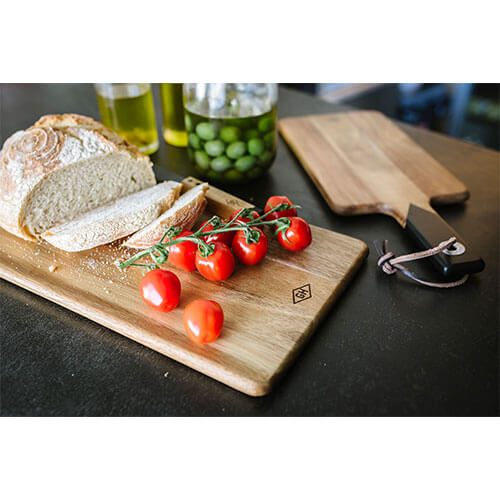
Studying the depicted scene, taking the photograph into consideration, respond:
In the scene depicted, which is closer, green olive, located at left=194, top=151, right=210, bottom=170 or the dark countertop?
the dark countertop

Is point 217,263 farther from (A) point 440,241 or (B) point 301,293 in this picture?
(A) point 440,241

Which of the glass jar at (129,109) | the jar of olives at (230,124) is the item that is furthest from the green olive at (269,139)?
the glass jar at (129,109)

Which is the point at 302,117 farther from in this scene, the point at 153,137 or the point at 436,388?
the point at 436,388

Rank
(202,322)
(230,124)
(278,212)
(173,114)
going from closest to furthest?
(202,322), (278,212), (230,124), (173,114)

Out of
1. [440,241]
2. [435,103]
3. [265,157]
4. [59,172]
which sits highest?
[59,172]

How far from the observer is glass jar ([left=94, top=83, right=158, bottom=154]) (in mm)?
1902

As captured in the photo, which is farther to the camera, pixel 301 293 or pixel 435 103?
pixel 435 103

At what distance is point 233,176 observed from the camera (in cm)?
183

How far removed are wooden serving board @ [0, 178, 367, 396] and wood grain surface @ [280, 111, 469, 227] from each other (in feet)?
1.08

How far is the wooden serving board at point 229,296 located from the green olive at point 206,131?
524 millimetres

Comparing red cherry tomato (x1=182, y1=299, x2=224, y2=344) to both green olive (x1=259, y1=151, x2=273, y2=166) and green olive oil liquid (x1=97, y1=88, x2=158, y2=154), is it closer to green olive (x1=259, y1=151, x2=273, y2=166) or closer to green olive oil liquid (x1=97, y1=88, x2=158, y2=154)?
green olive (x1=259, y1=151, x2=273, y2=166)

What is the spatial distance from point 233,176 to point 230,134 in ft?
0.65

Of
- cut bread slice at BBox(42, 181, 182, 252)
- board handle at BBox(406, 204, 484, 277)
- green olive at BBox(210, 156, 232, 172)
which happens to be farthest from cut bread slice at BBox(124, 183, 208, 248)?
board handle at BBox(406, 204, 484, 277)

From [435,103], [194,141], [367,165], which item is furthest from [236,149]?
[435,103]
